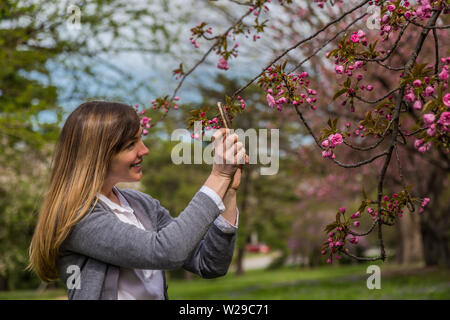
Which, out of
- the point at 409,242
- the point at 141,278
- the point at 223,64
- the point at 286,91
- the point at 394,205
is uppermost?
the point at 409,242

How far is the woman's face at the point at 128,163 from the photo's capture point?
1.51 metres

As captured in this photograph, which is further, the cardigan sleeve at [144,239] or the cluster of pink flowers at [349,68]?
the cluster of pink flowers at [349,68]

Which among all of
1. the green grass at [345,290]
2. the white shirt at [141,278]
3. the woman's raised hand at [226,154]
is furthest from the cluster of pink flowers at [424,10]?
the green grass at [345,290]

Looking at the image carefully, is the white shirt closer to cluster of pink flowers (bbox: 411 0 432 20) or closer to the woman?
the woman

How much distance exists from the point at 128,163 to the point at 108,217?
0.69ft

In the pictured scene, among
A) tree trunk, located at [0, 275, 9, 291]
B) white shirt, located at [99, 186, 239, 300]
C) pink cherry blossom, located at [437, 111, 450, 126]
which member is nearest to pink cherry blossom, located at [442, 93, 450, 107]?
pink cherry blossom, located at [437, 111, 450, 126]

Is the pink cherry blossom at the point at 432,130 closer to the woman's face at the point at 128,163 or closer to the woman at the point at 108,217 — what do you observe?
the woman at the point at 108,217

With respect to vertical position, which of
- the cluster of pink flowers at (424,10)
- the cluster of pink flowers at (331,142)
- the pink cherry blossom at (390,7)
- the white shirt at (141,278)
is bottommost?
the white shirt at (141,278)

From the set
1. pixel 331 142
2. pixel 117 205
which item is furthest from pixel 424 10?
pixel 117 205

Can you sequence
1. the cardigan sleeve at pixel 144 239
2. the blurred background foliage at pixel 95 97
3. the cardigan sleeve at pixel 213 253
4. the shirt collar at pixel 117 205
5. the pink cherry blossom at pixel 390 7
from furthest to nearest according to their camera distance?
1. the blurred background foliage at pixel 95 97
2. the pink cherry blossom at pixel 390 7
3. the cardigan sleeve at pixel 213 253
4. the shirt collar at pixel 117 205
5. the cardigan sleeve at pixel 144 239

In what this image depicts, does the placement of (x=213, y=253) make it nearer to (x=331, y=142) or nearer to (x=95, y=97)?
(x=331, y=142)

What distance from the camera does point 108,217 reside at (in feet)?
4.60
